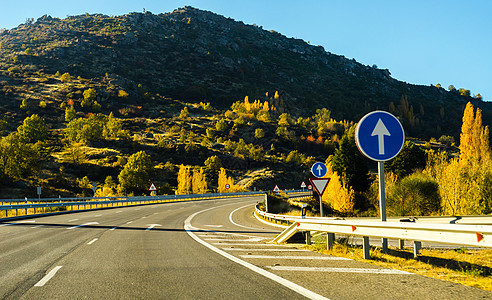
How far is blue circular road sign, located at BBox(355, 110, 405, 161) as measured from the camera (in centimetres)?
646

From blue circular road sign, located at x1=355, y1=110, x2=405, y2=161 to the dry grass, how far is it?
193 centimetres

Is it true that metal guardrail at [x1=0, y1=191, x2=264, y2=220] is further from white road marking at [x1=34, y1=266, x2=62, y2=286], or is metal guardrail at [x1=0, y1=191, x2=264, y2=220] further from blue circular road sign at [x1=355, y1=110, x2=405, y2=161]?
blue circular road sign at [x1=355, y1=110, x2=405, y2=161]

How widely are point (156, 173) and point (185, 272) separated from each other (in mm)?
96769

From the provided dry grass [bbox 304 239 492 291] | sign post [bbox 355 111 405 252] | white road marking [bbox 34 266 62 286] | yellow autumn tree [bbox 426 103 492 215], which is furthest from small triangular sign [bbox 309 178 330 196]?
yellow autumn tree [bbox 426 103 492 215]

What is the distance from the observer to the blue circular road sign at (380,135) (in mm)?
6457

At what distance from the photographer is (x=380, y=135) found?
654 centimetres

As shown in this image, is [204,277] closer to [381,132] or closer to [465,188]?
[381,132]

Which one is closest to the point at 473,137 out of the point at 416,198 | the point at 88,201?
the point at 416,198

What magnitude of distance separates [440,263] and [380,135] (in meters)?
2.58

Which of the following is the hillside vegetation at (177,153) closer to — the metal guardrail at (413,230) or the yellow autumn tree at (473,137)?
the yellow autumn tree at (473,137)

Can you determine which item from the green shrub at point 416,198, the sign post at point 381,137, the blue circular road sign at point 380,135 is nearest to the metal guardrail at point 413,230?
the sign post at point 381,137

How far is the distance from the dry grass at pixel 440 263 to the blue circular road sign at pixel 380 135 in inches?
76.0

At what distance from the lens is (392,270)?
230 inches

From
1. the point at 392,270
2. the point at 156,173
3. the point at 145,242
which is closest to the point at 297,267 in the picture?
the point at 392,270
